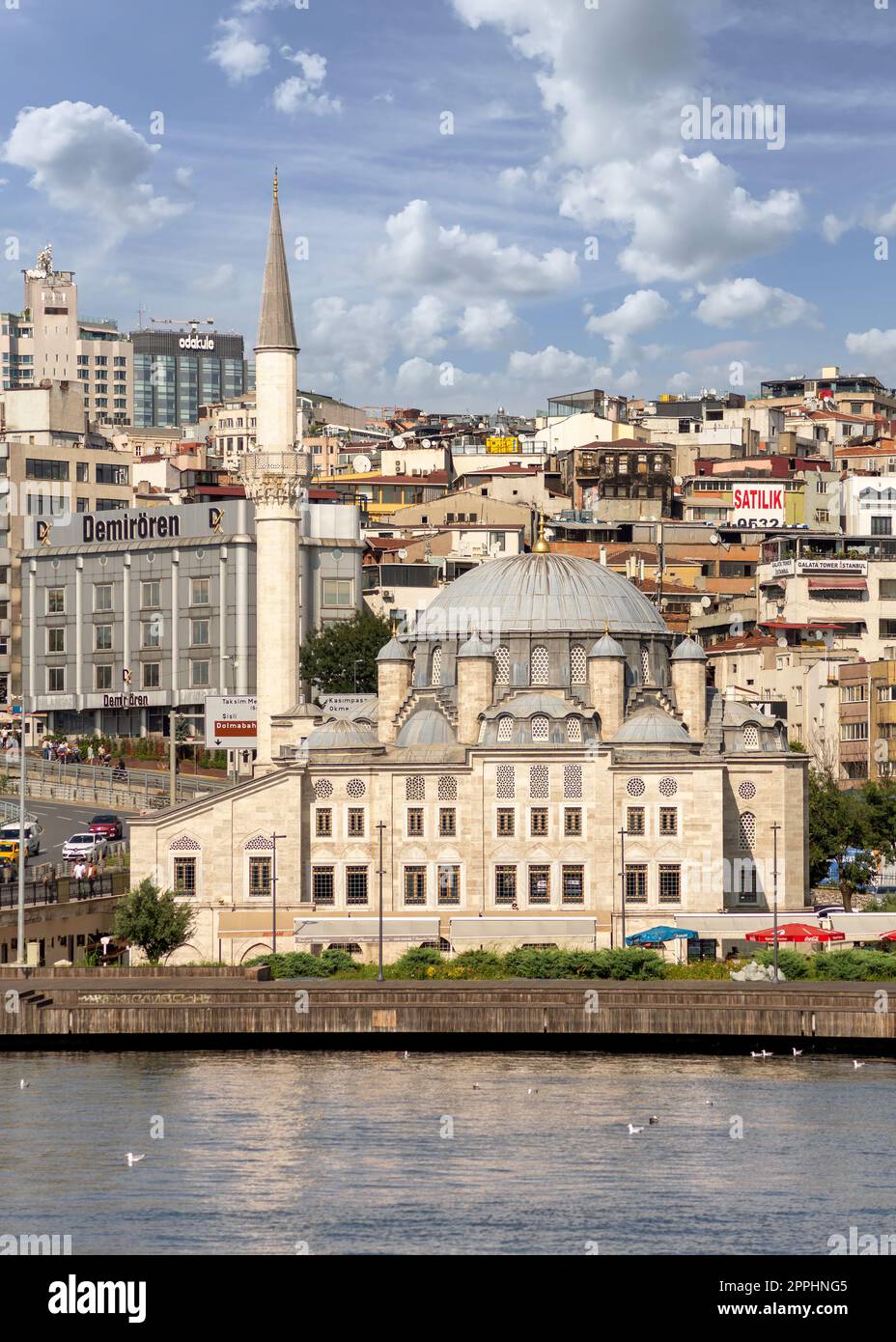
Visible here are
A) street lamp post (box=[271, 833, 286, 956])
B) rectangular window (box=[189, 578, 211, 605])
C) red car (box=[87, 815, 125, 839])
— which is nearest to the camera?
street lamp post (box=[271, 833, 286, 956])

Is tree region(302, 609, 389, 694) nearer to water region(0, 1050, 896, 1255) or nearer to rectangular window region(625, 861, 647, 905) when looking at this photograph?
rectangular window region(625, 861, 647, 905)

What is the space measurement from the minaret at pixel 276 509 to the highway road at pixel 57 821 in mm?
6848

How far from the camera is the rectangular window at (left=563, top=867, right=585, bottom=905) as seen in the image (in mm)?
79250

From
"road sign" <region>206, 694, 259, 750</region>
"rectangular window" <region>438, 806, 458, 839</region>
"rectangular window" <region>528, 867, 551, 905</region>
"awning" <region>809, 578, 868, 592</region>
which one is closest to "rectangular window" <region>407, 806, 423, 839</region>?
"rectangular window" <region>438, 806, 458, 839</region>

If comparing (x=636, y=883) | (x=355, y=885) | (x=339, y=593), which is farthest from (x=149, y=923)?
(x=339, y=593)

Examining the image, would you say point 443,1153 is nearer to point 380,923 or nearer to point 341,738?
point 380,923

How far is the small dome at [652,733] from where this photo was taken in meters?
79.8

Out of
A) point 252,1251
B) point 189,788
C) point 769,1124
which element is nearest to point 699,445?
point 189,788

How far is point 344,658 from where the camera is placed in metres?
109

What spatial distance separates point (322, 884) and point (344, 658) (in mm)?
29518

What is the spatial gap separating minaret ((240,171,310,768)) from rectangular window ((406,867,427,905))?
956 cm

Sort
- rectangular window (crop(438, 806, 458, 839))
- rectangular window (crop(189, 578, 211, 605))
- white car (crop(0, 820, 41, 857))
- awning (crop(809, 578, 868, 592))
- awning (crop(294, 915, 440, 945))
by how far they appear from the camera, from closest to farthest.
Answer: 1. awning (crop(294, 915, 440, 945))
2. rectangular window (crop(438, 806, 458, 839))
3. white car (crop(0, 820, 41, 857))
4. rectangular window (crop(189, 578, 211, 605))
5. awning (crop(809, 578, 868, 592))

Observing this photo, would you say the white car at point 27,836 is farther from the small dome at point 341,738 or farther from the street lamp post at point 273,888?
the small dome at point 341,738
